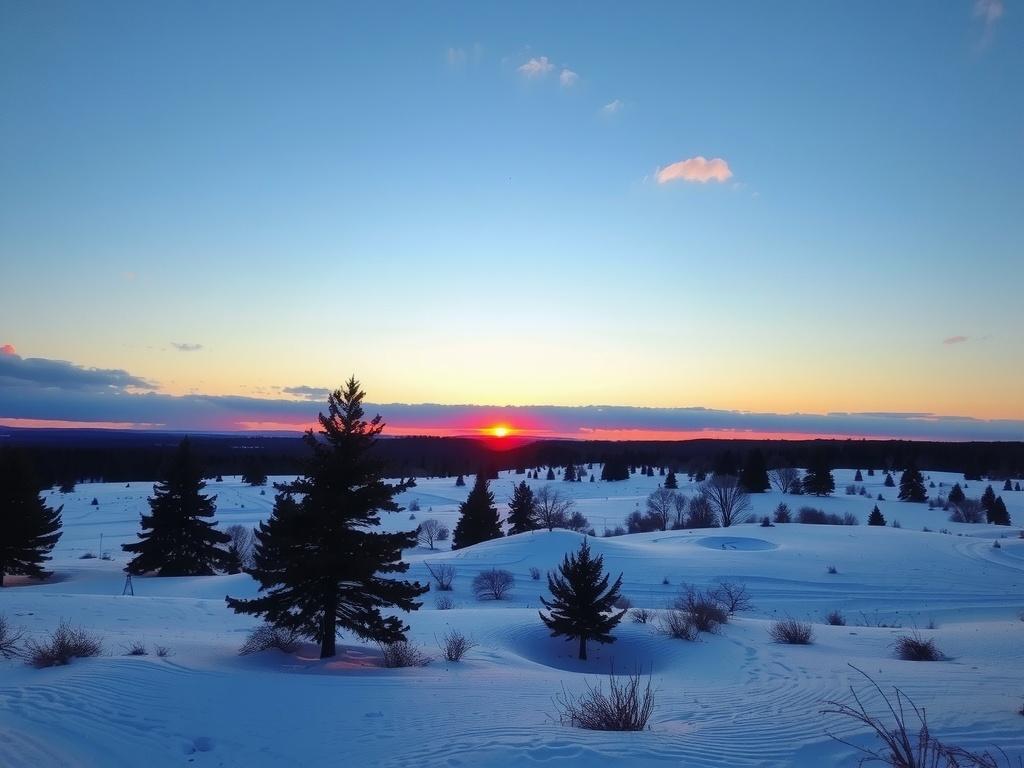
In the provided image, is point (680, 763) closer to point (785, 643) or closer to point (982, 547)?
point (785, 643)

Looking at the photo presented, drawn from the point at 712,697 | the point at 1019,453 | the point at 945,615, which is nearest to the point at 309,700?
the point at 712,697

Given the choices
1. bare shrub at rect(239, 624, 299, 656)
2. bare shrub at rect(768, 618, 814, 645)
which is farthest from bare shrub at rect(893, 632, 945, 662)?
bare shrub at rect(239, 624, 299, 656)

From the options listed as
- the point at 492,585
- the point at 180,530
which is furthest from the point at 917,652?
the point at 180,530

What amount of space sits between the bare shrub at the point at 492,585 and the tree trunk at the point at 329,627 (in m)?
17.0

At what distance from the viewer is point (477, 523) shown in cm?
4697

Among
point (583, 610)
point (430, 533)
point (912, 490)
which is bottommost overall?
point (430, 533)

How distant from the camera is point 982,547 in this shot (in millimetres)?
37188

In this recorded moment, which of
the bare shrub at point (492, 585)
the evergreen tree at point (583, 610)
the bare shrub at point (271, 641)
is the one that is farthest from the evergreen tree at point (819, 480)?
the bare shrub at point (271, 641)

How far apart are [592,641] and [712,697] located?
10.5m

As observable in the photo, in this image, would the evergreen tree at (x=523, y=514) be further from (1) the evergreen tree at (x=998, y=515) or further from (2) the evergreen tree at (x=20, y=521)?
(1) the evergreen tree at (x=998, y=515)

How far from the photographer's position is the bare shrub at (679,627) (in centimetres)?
1697

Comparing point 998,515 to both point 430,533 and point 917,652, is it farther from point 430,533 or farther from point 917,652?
point 917,652

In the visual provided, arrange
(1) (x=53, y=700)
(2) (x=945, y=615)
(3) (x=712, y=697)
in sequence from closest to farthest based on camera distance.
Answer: (1) (x=53, y=700)
(3) (x=712, y=697)
(2) (x=945, y=615)

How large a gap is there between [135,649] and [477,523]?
36.8 m
